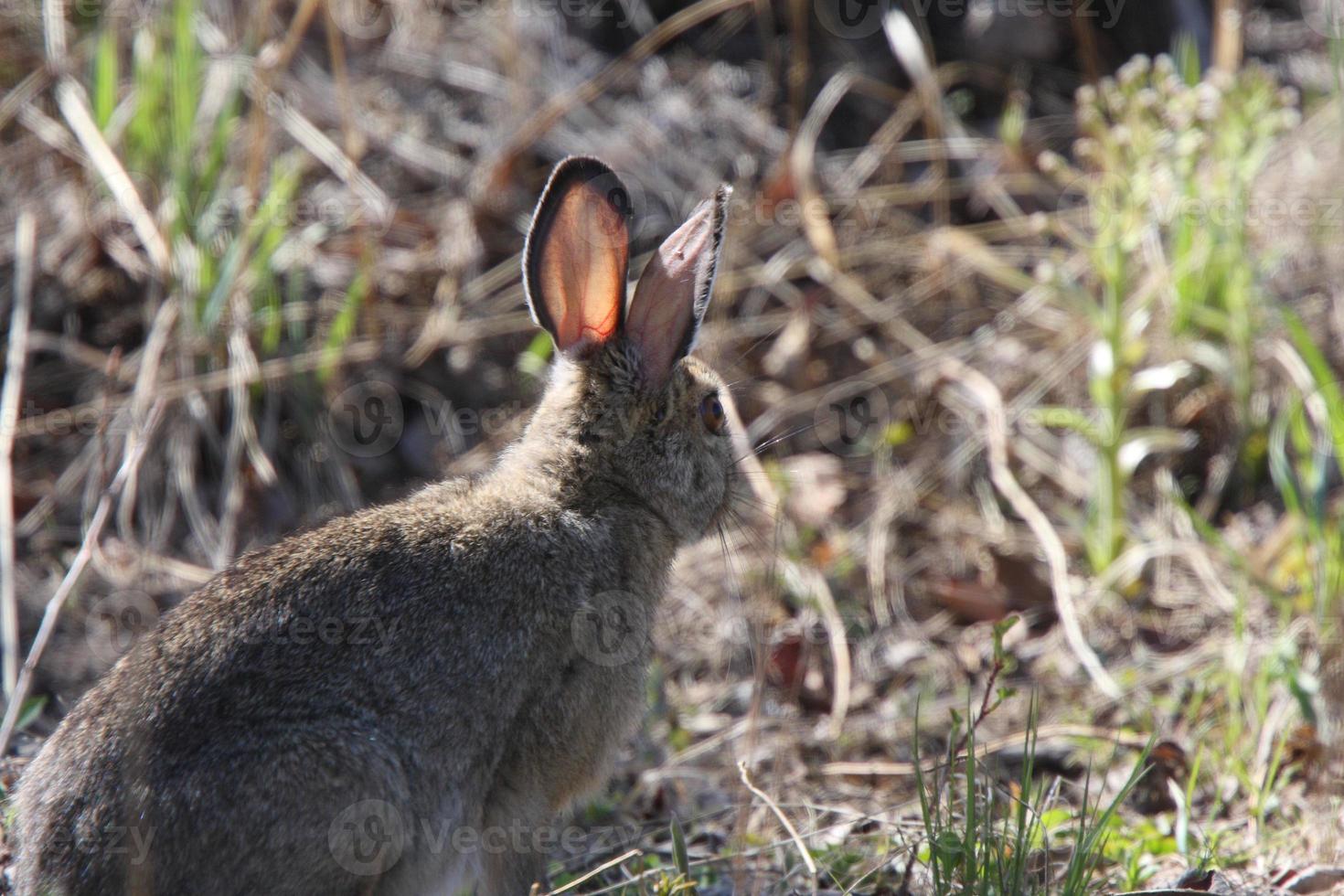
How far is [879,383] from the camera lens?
6918 mm

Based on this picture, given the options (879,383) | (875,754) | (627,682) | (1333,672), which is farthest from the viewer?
(879,383)

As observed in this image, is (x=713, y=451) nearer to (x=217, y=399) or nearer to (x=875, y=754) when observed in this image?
(x=875, y=754)

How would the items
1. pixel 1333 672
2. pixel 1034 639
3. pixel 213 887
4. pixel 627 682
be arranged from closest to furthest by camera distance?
pixel 213 887, pixel 627 682, pixel 1333 672, pixel 1034 639

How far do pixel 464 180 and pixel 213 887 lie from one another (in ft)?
16.5

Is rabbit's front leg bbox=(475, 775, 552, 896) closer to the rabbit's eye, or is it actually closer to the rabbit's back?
the rabbit's back

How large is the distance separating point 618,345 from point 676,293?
25 centimetres

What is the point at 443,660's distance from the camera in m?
3.58

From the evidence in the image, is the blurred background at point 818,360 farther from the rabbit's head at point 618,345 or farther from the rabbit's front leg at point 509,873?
the rabbit's head at point 618,345

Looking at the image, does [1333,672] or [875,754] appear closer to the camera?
[1333,672]

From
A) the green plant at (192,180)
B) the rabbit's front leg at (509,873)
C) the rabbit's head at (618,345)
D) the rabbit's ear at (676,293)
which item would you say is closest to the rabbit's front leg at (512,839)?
the rabbit's front leg at (509,873)

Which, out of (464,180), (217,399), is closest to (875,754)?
(217,399)

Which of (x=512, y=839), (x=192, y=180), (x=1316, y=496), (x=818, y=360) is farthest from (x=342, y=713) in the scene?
(x=818, y=360)

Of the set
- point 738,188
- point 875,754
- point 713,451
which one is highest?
point 738,188

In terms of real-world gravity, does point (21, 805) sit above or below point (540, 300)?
below
